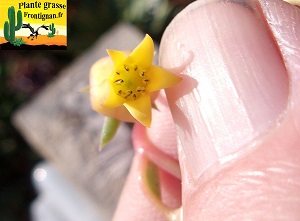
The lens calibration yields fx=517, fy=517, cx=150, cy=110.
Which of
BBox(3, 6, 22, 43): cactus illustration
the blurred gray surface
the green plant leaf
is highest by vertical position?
BBox(3, 6, 22, 43): cactus illustration

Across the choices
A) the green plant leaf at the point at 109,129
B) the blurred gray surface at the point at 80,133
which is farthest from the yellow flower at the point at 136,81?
the blurred gray surface at the point at 80,133

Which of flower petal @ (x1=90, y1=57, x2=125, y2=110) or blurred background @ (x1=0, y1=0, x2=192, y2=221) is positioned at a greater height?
flower petal @ (x1=90, y1=57, x2=125, y2=110)

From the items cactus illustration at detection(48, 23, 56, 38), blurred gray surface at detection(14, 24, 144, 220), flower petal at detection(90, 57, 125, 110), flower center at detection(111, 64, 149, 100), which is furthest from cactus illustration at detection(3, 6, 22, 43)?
blurred gray surface at detection(14, 24, 144, 220)

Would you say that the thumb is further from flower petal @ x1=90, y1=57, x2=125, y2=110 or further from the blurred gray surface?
the blurred gray surface

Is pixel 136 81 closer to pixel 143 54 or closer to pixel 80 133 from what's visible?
pixel 143 54

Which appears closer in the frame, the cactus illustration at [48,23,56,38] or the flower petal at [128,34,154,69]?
the flower petal at [128,34,154,69]

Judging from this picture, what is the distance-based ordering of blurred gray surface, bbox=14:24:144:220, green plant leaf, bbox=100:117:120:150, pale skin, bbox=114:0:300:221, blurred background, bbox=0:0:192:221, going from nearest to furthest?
pale skin, bbox=114:0:300:221
green plant leaf, bbox=100:117:120:150
blurred gray surface, bbox=14:24:144:220
blurred background, bbox=0:0:192:221

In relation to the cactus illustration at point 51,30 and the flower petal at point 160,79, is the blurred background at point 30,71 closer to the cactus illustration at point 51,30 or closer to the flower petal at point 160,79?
the cactus illustration at point 51,30

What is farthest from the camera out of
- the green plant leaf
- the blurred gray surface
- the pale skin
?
the blurred gray surface
